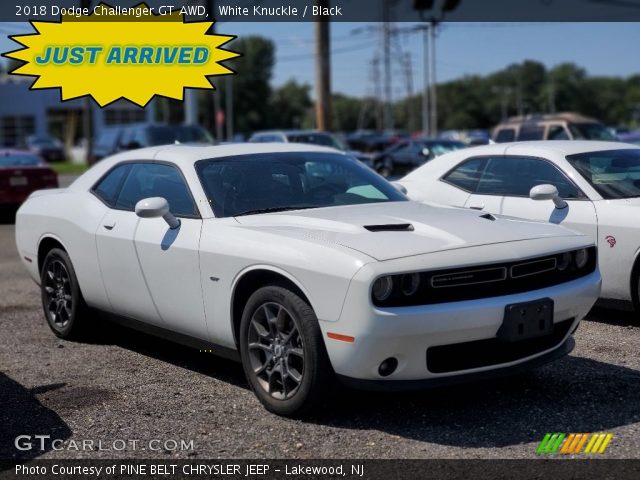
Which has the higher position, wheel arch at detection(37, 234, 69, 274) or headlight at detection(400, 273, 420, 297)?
headlight at detection(400, 273, 420, 297)

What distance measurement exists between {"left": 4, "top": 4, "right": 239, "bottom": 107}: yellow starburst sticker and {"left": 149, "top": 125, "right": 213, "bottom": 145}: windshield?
25.8 feet

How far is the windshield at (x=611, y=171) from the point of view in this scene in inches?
269

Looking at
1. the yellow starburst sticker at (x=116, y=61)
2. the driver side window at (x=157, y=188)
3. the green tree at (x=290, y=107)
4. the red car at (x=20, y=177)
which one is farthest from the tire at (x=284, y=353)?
the green tree at (x=290, y=107)

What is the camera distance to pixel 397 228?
4801 mm

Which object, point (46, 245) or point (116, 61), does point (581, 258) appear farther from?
point (116, 61)

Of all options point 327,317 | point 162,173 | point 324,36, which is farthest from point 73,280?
point 324,36

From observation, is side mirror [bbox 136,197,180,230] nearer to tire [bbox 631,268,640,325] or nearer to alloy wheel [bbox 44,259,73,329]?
alloy wheel [bbox 44,259,73,329]

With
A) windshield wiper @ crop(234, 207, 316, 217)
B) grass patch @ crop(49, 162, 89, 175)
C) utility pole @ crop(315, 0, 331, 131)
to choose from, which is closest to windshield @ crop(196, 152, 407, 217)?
windshield wiper @ crop(234, 207, 316, 217)

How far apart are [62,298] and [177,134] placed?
1547cm

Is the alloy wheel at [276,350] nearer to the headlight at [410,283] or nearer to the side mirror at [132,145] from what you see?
the headlight at [410,283]

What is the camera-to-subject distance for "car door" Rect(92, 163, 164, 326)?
18.9ft

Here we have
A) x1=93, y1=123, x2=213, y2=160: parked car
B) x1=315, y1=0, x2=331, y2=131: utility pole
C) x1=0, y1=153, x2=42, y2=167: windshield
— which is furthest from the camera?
x1=93, y1=123, x2=213, y2=160: parked car

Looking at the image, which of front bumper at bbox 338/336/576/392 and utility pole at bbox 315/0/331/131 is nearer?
front bumper at bbox 338/336/576/392

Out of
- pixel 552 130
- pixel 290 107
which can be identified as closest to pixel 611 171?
pixel 552 130
